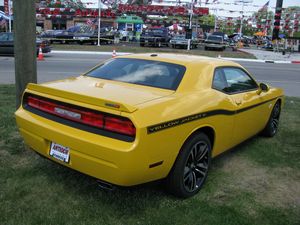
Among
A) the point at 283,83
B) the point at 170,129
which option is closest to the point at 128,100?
the point at 170,129

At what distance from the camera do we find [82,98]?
3439mm

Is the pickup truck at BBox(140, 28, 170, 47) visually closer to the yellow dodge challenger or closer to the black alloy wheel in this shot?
the yellow dodge challenger

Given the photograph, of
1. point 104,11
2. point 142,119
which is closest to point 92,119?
point 142,119

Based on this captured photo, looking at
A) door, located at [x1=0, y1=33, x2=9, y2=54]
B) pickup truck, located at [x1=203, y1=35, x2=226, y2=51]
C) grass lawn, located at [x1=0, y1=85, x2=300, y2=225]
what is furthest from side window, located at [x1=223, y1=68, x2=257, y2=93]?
pickup truck, located at [x1=203, y1=35, x2=226, y2=51]

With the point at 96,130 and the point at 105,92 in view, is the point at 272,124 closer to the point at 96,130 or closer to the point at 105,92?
the point at 105,92

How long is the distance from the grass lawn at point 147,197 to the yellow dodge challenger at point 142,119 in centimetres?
29

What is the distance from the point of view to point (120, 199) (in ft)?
12.1

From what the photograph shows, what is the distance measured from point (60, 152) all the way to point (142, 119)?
982 millimetres

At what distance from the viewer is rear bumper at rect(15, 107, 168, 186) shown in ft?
10.1

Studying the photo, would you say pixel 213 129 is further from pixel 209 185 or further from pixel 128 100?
pixel 128 100

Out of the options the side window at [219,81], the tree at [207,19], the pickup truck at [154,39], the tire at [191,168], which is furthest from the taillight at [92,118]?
the tree at [207,19]

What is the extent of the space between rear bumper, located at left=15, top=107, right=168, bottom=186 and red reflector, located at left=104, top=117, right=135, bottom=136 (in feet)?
0.30

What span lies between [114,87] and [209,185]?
158 cm

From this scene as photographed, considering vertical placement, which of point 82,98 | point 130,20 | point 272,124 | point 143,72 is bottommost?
point 272,124
